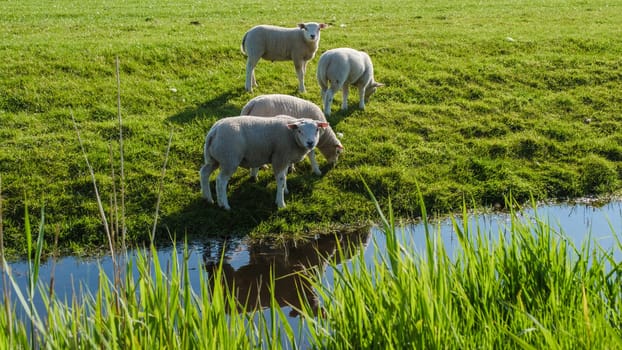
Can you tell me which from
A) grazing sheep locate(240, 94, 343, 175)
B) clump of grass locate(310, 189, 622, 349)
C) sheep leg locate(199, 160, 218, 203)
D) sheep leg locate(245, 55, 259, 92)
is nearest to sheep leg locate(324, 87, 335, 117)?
grazing sheep locate(240, 94, 343, 175)

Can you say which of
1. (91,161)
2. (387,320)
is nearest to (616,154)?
(91,161)

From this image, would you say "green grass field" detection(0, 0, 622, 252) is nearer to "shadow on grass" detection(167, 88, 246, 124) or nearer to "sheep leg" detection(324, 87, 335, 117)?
"shadow on grass" detection(167, 88, 246, 124)

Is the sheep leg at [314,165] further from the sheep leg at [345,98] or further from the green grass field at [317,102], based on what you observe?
the sheep leg at [345,98]

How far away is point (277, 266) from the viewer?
314 inches

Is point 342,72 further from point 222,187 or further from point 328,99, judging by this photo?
point 222,187

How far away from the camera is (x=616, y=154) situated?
11367mm

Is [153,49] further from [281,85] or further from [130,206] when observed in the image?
[130,206]

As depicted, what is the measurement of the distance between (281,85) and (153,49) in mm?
2644

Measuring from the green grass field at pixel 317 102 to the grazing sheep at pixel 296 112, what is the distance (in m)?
0.27

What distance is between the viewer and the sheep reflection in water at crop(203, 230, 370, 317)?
7074 millimetres

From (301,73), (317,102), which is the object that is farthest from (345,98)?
(301,73)

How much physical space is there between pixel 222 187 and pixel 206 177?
0.78 feet

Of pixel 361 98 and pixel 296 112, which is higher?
pixel 296 112

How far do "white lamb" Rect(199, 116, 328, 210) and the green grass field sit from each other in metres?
0.36
